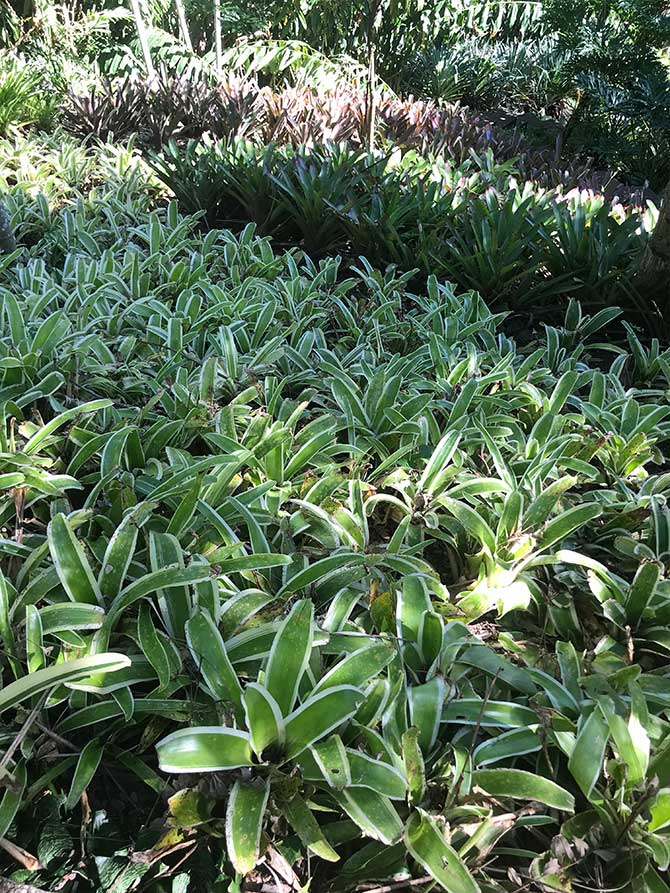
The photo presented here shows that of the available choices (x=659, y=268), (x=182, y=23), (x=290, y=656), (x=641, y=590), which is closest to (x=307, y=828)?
(x=290, y=656)

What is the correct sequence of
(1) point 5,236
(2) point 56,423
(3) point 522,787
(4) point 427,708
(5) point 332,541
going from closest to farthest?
(3) point 522,787, (4) point 427,708, (5) point 332,541, (2) point 56,423, (1) point 5,236

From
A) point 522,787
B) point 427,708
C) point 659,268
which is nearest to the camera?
point 522,787

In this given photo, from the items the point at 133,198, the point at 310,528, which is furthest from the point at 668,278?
the point at 133,198

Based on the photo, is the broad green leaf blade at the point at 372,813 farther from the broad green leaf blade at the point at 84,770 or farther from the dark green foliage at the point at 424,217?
the dark green foliage at the point at 424,217

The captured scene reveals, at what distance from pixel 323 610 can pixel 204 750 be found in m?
0.45

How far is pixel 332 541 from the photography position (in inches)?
57.0

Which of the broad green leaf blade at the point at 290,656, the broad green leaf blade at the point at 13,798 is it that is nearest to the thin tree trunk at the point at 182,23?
the broad green leaf blade at the point at 290,656

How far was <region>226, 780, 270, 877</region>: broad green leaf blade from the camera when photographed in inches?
34.4

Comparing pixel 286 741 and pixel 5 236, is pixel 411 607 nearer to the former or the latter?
pixel 286 741

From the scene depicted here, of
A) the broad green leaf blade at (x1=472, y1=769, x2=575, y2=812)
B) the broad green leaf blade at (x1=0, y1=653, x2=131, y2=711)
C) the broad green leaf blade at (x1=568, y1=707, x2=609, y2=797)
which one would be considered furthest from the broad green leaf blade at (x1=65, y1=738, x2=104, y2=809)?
the broad green leaf blade at (x1=568, y1=707, x2=609, y2=797)

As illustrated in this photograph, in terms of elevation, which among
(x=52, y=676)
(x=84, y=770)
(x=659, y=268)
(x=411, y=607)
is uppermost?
(x=659, y=268)

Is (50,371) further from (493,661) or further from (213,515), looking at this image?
(493,661)

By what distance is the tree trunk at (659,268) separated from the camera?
98.8 inches

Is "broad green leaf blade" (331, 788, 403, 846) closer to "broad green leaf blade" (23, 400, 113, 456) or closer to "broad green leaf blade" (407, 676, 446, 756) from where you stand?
"broad green leaf blade" (407, 676, 446, 756)
